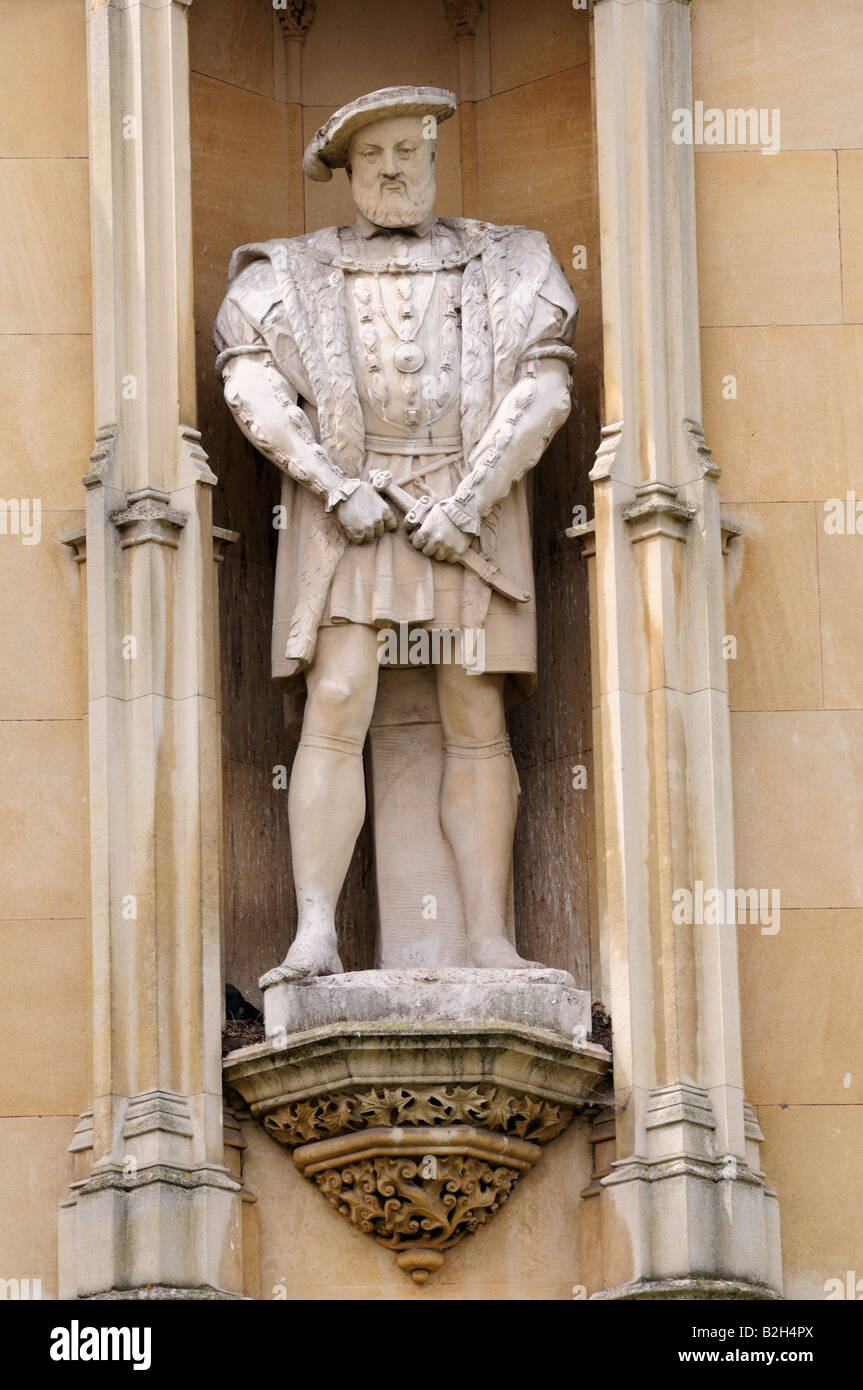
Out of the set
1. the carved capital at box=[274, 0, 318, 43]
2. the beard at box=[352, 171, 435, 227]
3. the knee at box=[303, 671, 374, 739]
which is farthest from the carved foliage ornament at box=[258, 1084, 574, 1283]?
the carved capital at box=[274, 0, 318, 43]

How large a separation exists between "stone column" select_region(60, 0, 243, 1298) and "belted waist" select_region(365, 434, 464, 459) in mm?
755

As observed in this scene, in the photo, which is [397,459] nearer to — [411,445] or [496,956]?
[411,445]

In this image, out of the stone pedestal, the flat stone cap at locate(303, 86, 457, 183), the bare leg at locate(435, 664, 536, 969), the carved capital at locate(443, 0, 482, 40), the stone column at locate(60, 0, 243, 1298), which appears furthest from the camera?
the carved capital at locate(443, 0, 482, 40)

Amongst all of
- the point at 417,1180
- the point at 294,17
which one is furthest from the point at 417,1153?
the point at 294,17

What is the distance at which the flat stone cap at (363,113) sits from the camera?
17625mm

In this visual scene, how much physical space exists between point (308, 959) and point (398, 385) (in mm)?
2520

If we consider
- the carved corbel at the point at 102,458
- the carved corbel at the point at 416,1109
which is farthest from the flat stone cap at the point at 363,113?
the carved corbel at the point at 416,1109

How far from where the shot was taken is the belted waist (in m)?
17.5

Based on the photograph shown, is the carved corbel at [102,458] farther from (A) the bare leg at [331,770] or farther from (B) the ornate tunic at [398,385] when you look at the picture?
(A) the bare leg at [331,770]

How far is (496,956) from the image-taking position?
56.4ft

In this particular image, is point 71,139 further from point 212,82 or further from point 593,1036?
point 593,1036

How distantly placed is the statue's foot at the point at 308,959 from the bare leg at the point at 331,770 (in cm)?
5

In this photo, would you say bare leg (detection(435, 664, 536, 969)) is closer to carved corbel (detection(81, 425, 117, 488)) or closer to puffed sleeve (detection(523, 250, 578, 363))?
puffed sleeve (detection(523, 250, 578, 363))

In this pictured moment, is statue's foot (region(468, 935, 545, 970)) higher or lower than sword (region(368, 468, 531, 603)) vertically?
lower
